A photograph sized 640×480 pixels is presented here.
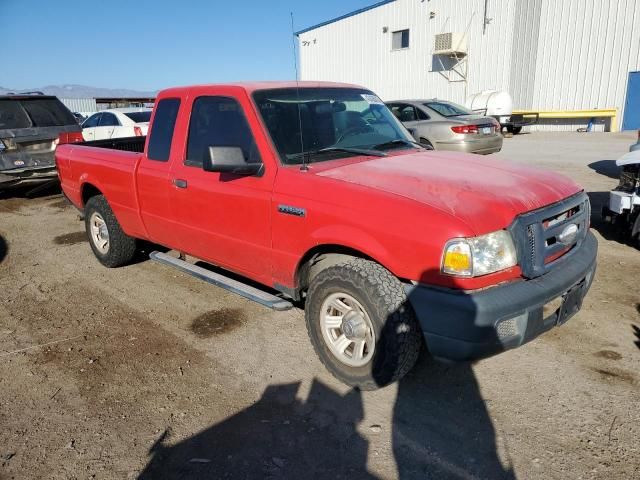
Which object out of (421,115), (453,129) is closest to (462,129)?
(453,129)

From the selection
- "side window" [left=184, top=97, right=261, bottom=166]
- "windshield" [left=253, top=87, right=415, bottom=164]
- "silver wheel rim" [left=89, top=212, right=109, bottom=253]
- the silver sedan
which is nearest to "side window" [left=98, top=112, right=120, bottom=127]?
the silver sedan

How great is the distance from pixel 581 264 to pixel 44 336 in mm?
4155

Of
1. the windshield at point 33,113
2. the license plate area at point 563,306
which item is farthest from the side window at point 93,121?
the license plate area at point 563,306

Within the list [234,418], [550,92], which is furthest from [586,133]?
[234,418]

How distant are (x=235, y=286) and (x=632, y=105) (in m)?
22.9

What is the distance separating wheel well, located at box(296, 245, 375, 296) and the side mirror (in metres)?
0.76

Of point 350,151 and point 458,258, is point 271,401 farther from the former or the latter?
point 350,151

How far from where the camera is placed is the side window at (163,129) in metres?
4.39

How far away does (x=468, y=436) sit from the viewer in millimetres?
2793

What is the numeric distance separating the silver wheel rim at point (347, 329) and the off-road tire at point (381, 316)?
67mm

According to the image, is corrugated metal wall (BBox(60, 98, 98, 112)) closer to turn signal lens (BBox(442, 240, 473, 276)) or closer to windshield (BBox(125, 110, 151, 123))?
windshield (BBox(125, 110, 151, 123))

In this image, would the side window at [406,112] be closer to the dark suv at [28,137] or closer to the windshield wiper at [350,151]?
the dark suv at [28,137]

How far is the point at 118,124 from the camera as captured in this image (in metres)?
13.0

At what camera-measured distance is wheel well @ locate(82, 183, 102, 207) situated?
572cm
